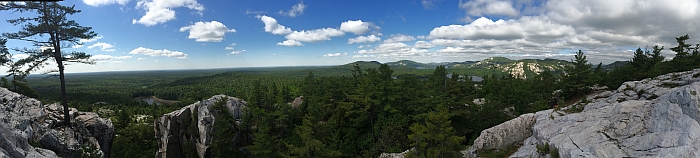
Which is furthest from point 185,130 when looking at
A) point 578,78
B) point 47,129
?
point 578,78

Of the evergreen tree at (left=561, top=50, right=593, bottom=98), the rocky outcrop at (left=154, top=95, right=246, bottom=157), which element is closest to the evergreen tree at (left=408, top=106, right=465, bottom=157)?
the evergreen tree at (left=561, top=50, right=593, bottom=98)

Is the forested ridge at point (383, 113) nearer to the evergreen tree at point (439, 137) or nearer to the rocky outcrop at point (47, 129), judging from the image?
the evergreen tree at point (439, 137)

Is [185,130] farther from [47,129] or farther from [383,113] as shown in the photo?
[383,113]

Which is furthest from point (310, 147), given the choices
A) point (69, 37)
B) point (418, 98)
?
point (69, 37)

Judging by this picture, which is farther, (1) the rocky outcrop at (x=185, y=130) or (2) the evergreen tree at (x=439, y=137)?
(1) the rocky outcrop at (x=185, y=130)

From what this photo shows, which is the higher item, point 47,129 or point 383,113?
point 47,129

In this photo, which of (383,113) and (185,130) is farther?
(185,130)

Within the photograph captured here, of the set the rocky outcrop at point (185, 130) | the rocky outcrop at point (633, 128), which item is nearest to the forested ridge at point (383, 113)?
the rocky outcrop at point (185, 130)
